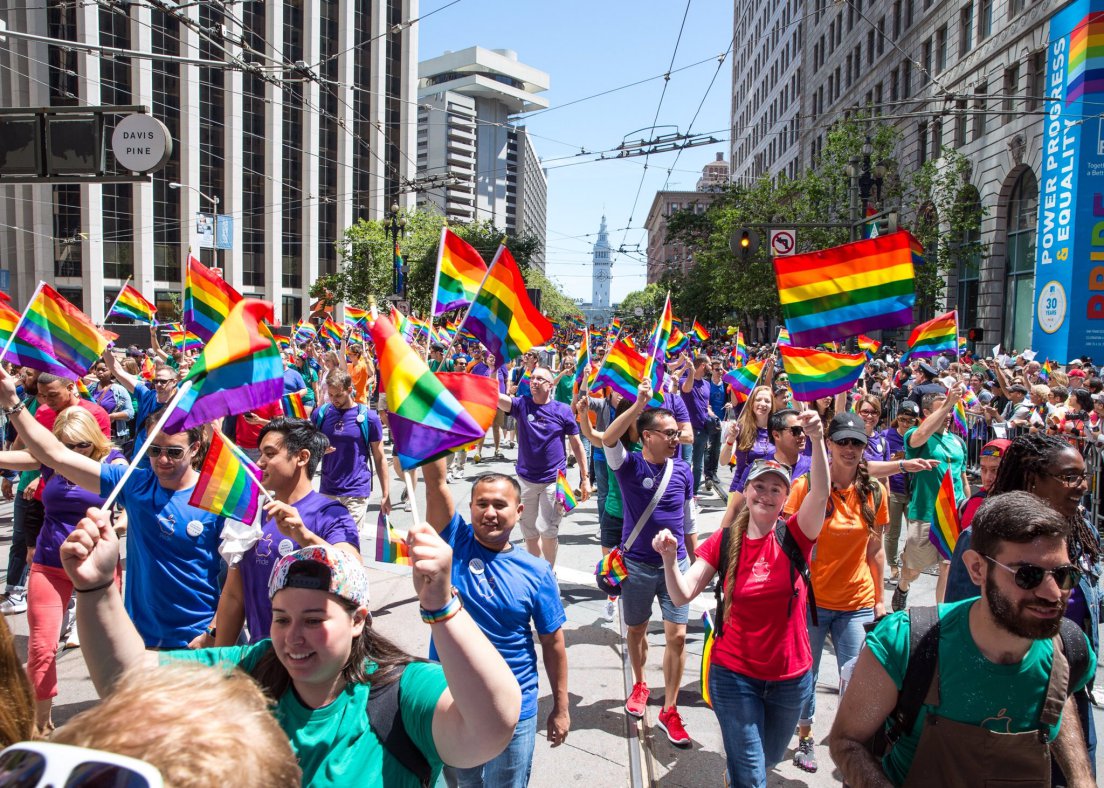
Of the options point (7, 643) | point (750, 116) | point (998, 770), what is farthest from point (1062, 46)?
point (750, 116)

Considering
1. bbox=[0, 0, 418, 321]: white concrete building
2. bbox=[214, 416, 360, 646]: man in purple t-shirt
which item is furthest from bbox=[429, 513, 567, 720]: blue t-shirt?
bbox=[0, 0, 418, 321]: white concrete building

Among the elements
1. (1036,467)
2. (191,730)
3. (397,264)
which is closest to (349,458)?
(1036,467)

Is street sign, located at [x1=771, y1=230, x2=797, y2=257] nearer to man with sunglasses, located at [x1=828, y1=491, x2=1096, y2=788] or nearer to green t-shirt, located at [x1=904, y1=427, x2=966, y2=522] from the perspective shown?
green t-shirt, located at [x1=904, y1=427, x2=966, y2=522]

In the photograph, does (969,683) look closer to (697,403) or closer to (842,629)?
(842,629)

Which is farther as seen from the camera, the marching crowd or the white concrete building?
the white concrete building

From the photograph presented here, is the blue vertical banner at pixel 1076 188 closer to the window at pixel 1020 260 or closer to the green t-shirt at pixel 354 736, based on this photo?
the window at pixel 1020 260

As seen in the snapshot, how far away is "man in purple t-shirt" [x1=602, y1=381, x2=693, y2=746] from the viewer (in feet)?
15.7

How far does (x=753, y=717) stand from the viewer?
3635 mm

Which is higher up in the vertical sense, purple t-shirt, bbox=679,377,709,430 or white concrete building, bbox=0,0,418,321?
white concrete building, bbox=0,0,418,321

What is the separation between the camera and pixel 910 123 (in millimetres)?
33750

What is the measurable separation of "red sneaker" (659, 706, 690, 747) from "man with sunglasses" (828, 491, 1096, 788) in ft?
7.68

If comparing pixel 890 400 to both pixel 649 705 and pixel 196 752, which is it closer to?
pixel 649 705

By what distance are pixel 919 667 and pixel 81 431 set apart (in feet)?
15.5

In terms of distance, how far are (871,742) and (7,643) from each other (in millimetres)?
2284
